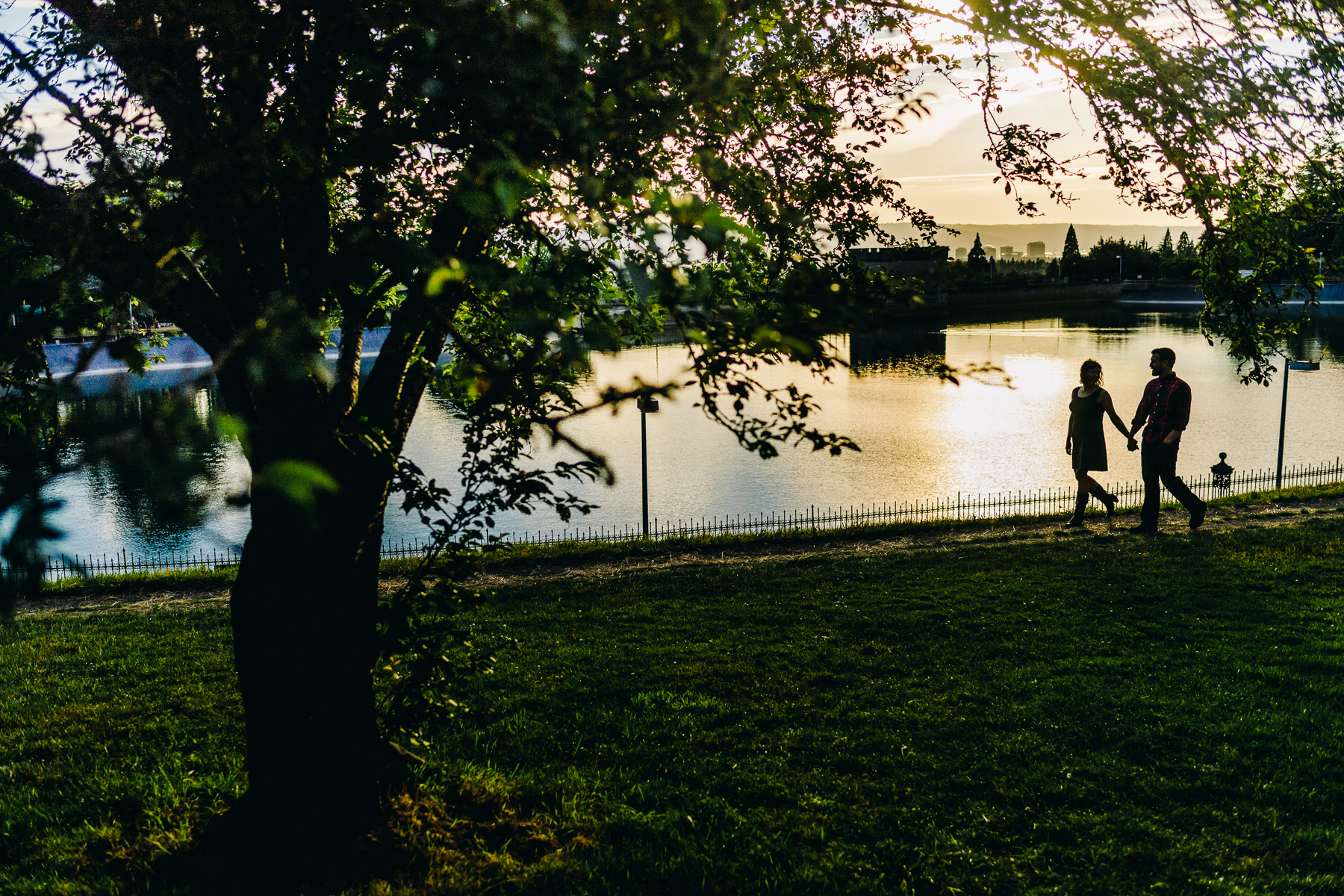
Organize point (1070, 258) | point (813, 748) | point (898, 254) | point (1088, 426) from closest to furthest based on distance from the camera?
point (813, 748)
point (898, 254)
point (1088, 426)
point (1070, 258)

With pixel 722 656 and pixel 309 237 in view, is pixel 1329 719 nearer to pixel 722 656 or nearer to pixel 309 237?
pixel 722 656

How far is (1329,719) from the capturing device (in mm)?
5449

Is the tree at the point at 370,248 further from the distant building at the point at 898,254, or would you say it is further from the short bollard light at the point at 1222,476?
the short bollard light at the point at 1222,476

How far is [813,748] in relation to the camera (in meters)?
5.30

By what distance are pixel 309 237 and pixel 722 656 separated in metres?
5.06

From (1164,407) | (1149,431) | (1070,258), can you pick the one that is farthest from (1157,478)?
(1070,258)

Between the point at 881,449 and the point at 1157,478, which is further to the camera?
the point at 881,449

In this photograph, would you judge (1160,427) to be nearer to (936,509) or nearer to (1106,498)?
(1106,498)

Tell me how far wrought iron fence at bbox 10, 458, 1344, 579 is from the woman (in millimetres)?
4432

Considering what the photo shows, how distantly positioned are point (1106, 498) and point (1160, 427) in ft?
6.31

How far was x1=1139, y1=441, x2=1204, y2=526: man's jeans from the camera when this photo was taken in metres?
10.7

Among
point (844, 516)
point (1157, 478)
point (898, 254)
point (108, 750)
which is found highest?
point (898, 254)

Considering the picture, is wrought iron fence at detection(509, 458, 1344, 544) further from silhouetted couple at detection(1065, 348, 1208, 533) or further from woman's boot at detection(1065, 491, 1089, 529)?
silhouetted couple at detection(1065, 348, 1208, 533)

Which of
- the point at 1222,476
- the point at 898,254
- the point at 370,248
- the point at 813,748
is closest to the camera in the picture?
the point at 370,248
